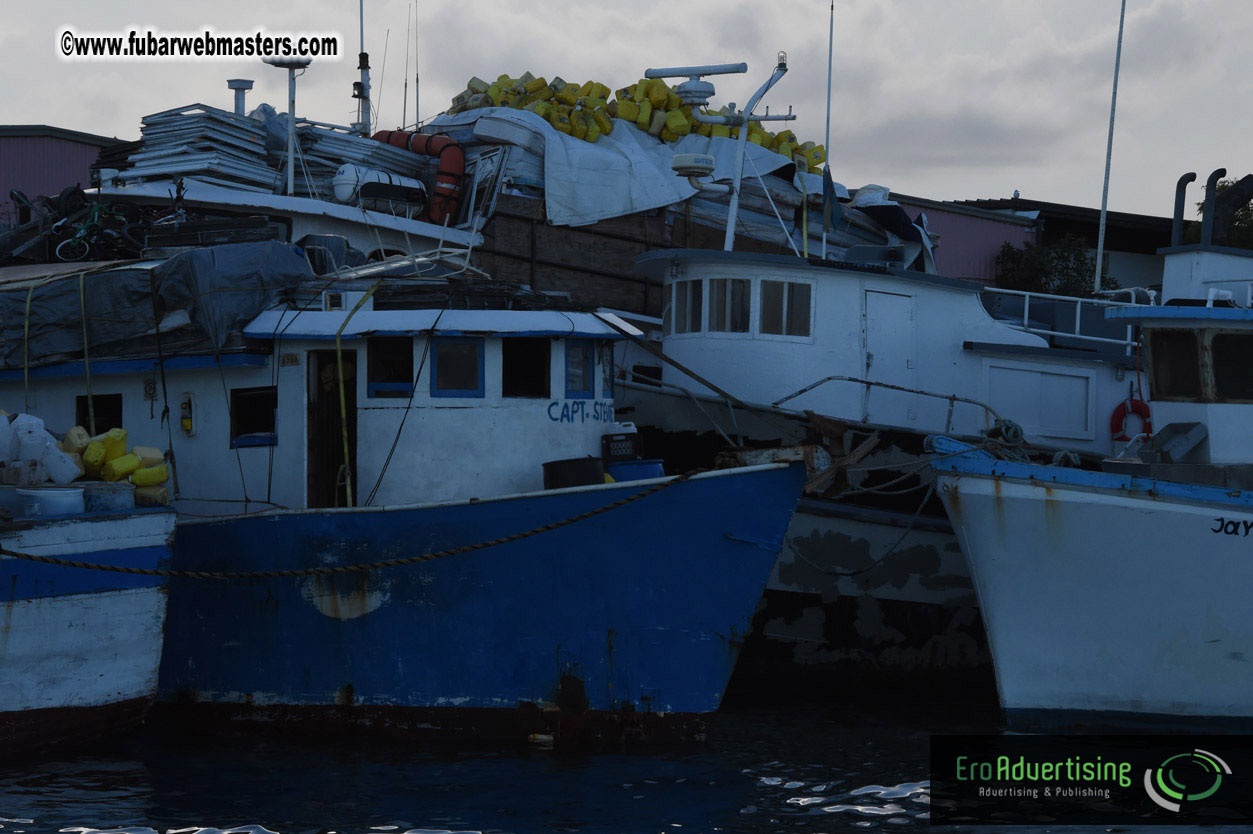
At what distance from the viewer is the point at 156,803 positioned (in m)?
9.41

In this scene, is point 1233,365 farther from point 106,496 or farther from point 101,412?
point 101,412

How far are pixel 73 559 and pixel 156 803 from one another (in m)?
1.98

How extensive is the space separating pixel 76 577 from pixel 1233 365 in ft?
34.2

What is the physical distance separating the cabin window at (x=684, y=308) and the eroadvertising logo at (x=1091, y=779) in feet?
18.5

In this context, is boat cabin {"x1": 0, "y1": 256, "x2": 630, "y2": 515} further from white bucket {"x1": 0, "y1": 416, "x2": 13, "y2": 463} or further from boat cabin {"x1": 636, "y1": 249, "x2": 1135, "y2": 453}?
boat cabin {"x1": 636, "y1": 249, "x2": 1135, "y2": 453}

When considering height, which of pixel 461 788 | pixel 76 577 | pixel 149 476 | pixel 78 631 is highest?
pixel 149 476

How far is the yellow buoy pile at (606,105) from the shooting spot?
19484 mm

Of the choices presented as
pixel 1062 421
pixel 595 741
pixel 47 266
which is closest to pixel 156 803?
pixel 595 741

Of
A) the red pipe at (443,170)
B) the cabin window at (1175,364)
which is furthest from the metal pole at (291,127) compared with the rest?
the cabin window at (1175,364)

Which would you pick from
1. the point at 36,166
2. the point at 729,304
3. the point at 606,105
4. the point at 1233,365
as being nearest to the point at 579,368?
the point at 729,304

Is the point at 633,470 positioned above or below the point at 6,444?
below

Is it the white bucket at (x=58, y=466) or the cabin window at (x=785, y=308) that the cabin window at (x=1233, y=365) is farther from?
the white bucket at (x=58, y=466)

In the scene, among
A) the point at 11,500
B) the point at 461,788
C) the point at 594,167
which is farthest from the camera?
the point at 594,167

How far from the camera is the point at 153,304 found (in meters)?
12.0
